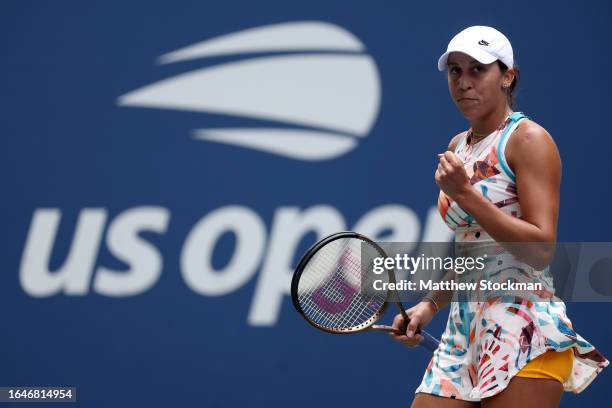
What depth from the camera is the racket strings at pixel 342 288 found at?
2.45m

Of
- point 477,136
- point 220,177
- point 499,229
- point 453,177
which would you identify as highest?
point 220,177

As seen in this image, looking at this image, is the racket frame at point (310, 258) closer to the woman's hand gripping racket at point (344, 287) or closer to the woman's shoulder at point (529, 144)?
the woman's hand gripping racket at point (344, 287)

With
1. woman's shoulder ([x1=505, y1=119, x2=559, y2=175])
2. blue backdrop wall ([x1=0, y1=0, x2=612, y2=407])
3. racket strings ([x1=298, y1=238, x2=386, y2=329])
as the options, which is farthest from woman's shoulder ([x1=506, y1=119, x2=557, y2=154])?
A: blue backdrop wall ([x1=0, y1=0, x2=612, y2=407])

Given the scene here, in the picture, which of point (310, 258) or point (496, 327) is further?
point (310, 258)

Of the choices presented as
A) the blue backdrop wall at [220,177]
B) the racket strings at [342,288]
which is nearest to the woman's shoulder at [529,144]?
the racket strings at [342,288]

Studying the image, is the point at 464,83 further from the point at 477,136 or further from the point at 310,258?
the point at 310,258

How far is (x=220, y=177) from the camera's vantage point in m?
4.15

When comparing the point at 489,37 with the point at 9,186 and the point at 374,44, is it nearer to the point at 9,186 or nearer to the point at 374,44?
the point at 374,44

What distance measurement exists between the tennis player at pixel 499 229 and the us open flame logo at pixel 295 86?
1.97 m

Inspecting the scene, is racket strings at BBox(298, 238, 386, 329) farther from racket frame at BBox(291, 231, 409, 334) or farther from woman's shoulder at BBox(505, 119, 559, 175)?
woman's shoulder at BBox(505, 119, 559, 175)

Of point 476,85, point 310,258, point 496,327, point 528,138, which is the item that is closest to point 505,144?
point 528,138

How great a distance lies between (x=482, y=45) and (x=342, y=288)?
788 mm

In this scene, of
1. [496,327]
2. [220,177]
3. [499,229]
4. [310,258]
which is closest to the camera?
[499,229]

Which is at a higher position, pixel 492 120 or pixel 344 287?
pixel 492 120
